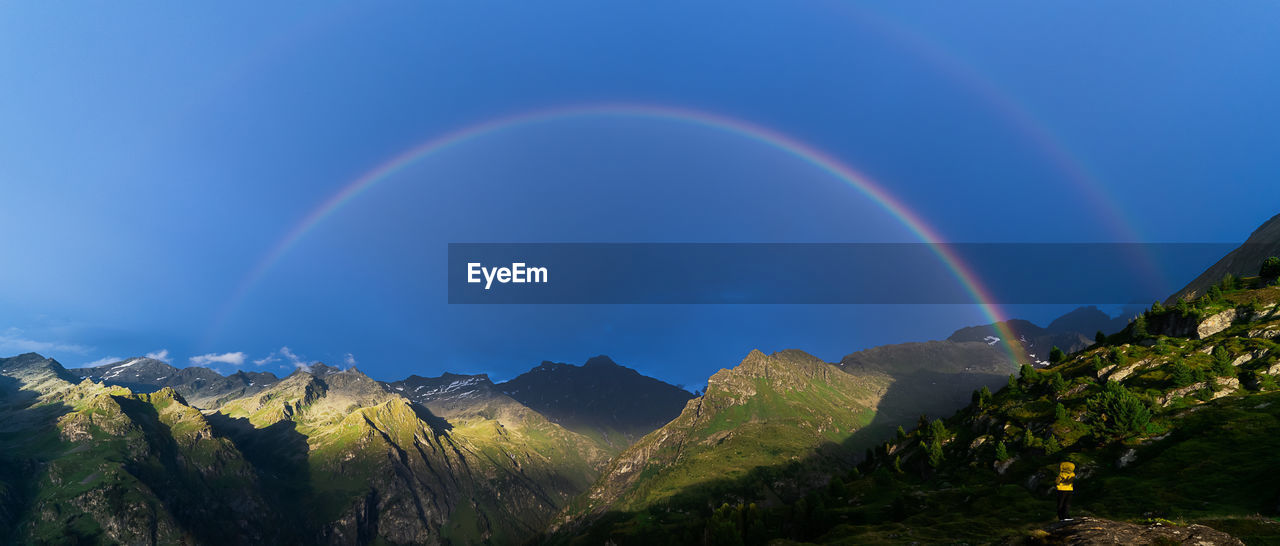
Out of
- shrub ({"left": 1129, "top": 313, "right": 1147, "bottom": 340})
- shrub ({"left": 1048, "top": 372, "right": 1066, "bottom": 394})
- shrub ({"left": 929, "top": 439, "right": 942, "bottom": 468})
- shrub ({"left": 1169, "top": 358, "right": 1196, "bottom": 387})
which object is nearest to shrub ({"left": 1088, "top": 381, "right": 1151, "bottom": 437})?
shrub ({"left": 1169, "top": 358, "right": 1196, "bottom": 387})

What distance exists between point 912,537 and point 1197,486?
3086 centimetres

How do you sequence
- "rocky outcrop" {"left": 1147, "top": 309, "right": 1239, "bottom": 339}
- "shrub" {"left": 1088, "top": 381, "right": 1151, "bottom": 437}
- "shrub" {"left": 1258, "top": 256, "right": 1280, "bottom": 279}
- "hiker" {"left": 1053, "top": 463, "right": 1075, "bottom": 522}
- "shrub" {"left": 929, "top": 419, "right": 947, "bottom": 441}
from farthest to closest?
"shrub" {"left": 1258, "top": 256, "right": 1280, "bottom": 279}
"shrub" {"left": 929, "top": 419, "right": 947, "bottom": 441}
"rocky outcrop" {"left": 1147, "top": 309, "right": 1239, "bottom": 339}
"shrub" {"left": 1088, "top": 381, "right": 1151, "bottom": 437}
"hiker" {"left": 1053, "top": 463, "right": 1075, "bottom": 522}

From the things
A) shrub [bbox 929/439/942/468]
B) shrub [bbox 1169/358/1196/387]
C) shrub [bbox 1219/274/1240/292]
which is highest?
shrub [bbox 1219/274/1240/292]

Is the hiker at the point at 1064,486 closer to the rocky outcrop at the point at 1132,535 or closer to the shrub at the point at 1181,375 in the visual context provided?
the rocky outcrop at the point at 1132,535

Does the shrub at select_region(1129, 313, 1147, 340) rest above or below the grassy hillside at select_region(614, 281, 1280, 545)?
above

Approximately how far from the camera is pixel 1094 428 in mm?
85500

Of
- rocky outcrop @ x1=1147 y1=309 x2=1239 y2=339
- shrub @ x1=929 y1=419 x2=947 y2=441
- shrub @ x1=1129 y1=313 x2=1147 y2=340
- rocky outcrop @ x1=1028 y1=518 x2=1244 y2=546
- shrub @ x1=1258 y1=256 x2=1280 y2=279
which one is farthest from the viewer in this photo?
shrub @ x1=1258 y1=256 x2=1280 y2=279

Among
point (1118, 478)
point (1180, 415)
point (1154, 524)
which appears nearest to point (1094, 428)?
point (1180, 415)

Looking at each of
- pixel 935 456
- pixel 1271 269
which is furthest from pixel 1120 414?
pixel 1271 269

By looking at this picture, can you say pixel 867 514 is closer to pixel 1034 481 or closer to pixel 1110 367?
pixel 1034 481

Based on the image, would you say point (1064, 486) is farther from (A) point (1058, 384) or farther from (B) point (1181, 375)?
(A) point (1058, 384)

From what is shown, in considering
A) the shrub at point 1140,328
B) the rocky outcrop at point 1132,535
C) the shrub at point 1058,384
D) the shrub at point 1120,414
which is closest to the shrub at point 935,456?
the shrub at point 1058,384

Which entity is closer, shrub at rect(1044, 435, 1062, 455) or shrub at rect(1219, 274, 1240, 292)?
shrub at rect(1044, 435, 1062, 455)

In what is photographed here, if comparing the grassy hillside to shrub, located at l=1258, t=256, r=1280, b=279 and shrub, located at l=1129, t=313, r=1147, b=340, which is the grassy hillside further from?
shrub, located at l=1258, t=256, r=1280, b=279
